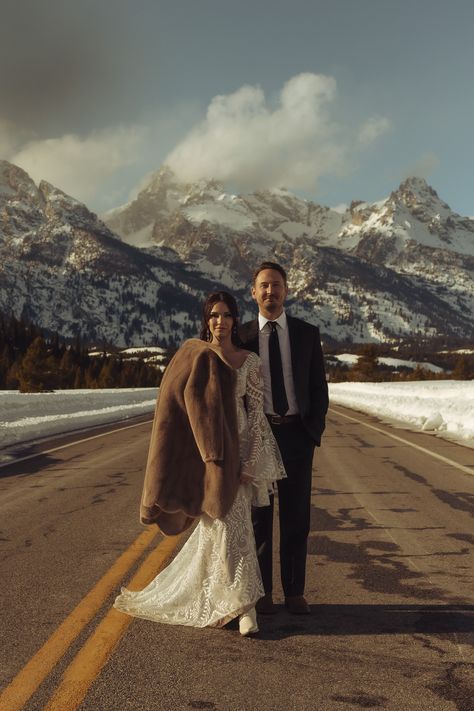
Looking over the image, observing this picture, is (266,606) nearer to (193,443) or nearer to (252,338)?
(193,443)

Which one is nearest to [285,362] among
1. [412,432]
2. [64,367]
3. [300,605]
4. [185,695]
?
[300,605]

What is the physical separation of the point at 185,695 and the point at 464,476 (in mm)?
8344

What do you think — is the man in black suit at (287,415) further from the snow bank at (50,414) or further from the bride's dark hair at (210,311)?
the snow bank at (50,414)

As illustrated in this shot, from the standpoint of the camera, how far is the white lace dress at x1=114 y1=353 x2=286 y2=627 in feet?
12.8

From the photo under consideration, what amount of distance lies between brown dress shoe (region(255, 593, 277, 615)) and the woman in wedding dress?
1.25 feet

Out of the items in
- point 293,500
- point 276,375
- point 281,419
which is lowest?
point 293,500

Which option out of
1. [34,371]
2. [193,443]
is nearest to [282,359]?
[193,443]

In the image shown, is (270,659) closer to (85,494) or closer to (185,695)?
(185,695)

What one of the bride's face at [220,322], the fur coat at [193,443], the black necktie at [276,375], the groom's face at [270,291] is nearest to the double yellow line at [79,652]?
the fur coat at [193,443]

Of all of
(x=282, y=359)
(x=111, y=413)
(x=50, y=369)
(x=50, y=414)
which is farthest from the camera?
(x=50, y=369)

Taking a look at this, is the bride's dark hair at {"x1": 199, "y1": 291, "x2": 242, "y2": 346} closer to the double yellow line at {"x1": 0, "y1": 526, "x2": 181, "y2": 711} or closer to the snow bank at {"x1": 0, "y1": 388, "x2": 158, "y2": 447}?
the double yellow line at {"x1": 0, "y1": 526, "x2": 181, "y2": 711}

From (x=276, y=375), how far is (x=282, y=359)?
0.13 metres

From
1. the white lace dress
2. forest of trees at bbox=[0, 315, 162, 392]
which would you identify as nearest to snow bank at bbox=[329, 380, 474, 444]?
the white lace dress

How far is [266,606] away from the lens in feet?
14.0
